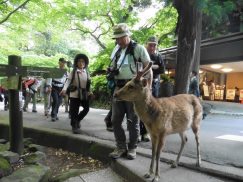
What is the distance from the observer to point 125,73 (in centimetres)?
549

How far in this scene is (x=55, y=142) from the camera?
317 inches

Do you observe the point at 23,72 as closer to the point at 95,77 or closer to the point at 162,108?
the point at 162,108

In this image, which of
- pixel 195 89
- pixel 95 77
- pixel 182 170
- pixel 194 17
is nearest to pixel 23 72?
pixel 182 170

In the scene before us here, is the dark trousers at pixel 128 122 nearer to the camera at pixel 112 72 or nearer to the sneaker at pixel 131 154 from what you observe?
the sneaker at pixel 131 154

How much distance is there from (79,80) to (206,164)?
4152mm

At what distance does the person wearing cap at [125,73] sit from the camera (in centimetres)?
544

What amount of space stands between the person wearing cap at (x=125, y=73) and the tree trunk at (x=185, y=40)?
6.24 m

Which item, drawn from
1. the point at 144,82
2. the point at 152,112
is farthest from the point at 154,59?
the point at 152,112

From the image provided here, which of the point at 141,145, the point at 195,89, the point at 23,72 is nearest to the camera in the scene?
the point at 141,145

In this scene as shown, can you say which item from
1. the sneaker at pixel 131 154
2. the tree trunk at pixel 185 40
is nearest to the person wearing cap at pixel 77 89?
the sneaker at pixel 131 154

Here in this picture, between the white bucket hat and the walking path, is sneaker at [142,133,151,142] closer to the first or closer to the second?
the walking path

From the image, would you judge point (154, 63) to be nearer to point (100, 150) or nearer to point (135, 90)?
point (100, 150)

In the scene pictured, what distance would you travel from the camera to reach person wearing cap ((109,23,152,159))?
5.44 metres

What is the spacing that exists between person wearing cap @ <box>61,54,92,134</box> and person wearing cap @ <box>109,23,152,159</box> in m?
2.56
